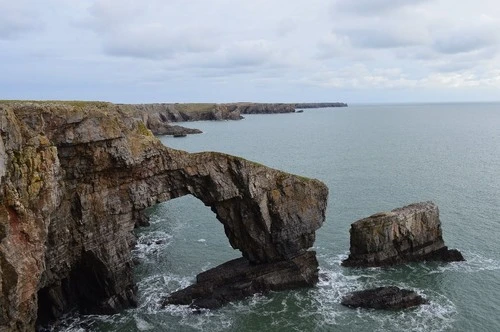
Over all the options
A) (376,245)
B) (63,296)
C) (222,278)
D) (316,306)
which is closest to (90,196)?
(63,296)

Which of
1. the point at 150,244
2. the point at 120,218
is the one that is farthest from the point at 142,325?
the point at 150,244

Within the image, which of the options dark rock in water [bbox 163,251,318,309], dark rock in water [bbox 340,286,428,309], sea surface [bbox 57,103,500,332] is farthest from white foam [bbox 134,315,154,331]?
dark rock in water [bbox 340,286,428,309]

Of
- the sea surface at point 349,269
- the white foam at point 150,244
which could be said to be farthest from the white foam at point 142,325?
the white foam at point 150,244

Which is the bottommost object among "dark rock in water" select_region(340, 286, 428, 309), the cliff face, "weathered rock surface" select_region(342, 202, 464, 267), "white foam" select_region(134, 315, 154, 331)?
"white foam" select_region(134, 315, 154, 331)

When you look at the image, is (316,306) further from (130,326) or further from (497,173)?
(497,173)

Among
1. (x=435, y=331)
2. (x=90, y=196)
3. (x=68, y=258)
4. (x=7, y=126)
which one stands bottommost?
(x=435, y=331)

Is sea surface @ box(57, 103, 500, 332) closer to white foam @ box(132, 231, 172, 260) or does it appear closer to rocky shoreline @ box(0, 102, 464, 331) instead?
white foam @ box(132, 231, 172, 260)

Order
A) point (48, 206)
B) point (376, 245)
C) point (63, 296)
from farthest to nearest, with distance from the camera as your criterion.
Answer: point (376, 245)
point (63, 296)
point (48, 206)
